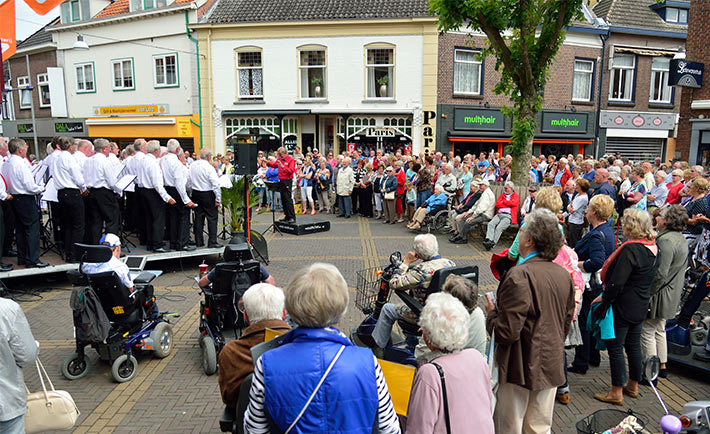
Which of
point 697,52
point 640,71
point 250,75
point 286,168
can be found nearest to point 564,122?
point 640,71

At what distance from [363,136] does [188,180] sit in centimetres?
1331

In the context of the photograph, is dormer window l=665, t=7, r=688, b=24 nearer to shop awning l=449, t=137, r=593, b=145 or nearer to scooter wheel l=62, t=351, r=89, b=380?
shop awning l=449, t=137, r=593, b=145

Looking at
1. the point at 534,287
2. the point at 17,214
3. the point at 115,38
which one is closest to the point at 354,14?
the point at 115,38

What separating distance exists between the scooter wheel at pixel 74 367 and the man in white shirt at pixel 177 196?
13.3 feet

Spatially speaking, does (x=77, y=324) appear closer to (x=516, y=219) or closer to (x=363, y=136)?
(x=516, y=219)

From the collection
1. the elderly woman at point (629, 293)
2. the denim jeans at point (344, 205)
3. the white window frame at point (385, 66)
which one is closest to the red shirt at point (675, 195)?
the elderly woman at point (629, 293)

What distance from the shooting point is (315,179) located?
16328 mm

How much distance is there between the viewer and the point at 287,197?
13523mm

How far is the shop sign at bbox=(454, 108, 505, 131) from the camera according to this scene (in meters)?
21.2

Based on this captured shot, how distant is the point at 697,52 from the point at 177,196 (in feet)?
51.6

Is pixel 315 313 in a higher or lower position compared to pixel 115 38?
lower

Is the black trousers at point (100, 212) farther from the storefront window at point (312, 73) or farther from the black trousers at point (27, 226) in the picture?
the storefront window at point (312, 73)

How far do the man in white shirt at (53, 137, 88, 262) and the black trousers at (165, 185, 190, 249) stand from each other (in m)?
1.42

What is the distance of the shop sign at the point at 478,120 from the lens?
21156 millimetres
